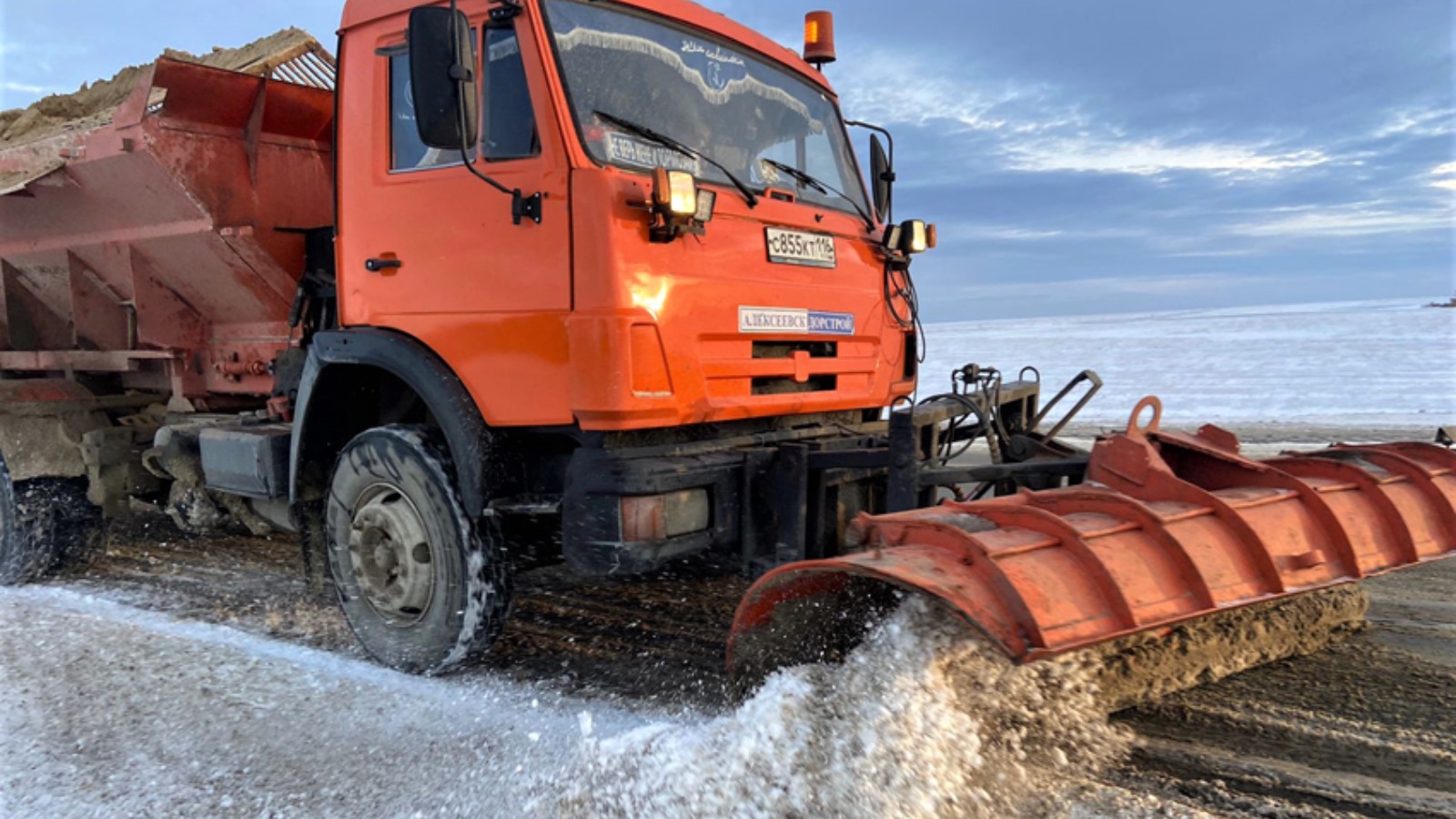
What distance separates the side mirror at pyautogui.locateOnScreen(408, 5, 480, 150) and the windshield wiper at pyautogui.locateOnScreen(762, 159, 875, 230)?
133 centimetres

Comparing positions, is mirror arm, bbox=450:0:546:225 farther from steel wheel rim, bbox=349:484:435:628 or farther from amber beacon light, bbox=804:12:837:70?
amber beacon light, bbox=804:12:837:70

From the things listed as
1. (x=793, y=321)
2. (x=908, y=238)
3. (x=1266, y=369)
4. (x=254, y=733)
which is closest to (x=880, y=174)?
(x=908, y=238)

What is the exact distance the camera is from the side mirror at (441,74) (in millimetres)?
3283

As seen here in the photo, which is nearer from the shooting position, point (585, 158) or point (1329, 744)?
point (1329, 744)

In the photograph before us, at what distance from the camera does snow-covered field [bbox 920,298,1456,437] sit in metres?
12.6

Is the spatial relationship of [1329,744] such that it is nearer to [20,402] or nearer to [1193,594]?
[1193,594]

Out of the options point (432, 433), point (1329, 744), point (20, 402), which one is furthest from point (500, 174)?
point (20, 402)

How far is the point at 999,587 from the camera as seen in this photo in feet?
7.80

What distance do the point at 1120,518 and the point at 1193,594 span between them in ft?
0.89

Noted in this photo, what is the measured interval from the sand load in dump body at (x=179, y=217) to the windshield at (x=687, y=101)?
2039 mm

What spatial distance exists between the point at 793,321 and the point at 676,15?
1.33 metres

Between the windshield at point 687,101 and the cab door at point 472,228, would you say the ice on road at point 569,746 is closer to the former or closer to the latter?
the cab door at point 472,228

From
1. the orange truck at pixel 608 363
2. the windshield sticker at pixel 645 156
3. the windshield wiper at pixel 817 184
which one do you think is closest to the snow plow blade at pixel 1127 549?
the orange truck at pixel 608 363

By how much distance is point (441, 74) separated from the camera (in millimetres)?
3307
